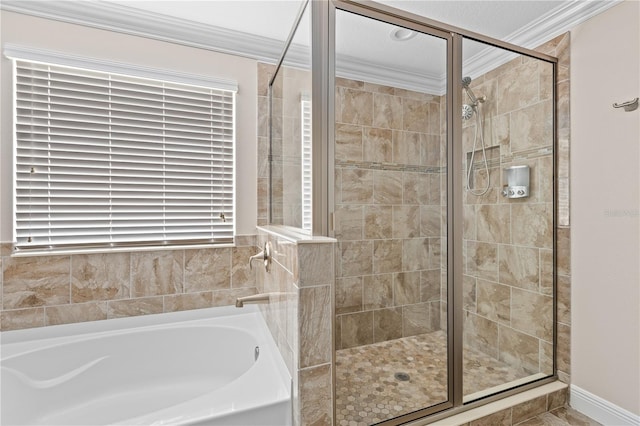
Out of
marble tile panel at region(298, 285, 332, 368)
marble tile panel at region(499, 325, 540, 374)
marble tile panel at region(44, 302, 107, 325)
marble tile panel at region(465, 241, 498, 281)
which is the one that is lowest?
marble tile panel at region(499, 325, 540, 374)

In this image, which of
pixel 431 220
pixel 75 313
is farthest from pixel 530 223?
pixel 75 313

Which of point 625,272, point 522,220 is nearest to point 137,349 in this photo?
point 522,220

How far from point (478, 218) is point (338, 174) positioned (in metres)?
0.87

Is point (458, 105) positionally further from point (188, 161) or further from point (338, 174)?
point (188, 161)

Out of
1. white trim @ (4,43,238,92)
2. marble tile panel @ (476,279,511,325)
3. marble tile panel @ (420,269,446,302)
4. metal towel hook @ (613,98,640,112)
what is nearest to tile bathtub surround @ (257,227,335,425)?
marble tile panel @ (420,269,446,302)

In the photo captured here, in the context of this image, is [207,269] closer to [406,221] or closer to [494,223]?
[406,221]

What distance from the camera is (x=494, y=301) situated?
1852 millimetres

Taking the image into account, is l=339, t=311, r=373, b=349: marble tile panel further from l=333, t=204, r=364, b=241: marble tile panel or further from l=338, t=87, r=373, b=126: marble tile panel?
l=338, t=87, r=373, b=126: marble tile panel

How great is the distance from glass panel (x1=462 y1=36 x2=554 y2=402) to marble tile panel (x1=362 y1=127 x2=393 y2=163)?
0.48 meters

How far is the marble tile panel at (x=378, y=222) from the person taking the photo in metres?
1.67

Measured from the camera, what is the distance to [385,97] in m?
1.70

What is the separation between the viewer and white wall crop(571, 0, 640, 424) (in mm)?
1545

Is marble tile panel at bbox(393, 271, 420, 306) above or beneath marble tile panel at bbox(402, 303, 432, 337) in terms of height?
above

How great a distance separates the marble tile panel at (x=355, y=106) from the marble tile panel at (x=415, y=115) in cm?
19
